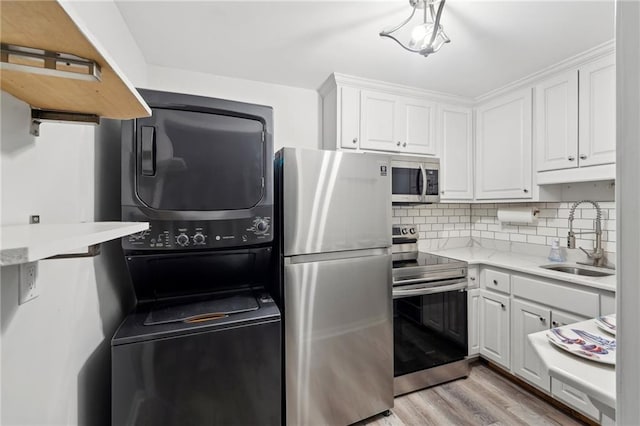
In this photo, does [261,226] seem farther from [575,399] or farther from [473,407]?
[575,399]

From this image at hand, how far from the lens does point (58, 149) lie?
36.2 inches

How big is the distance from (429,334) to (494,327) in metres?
0.59

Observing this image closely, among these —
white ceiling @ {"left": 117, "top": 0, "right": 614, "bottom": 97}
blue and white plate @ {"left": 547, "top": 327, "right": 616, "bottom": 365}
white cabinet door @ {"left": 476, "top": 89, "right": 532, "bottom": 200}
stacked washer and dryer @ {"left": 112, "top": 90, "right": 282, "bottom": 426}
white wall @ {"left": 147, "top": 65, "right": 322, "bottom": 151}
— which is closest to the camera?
blue and white plate @ {"left": 547, "top": 327, "right": 616, "bottom": 365}

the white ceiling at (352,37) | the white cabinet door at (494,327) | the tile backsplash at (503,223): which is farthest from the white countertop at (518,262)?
the white ceiling at (352,37)

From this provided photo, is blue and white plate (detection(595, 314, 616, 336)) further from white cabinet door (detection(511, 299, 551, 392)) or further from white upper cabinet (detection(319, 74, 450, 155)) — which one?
white upper cabinet (detection(319, 74, 450, 155))

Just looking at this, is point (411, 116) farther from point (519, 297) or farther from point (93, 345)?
point (93, 345)

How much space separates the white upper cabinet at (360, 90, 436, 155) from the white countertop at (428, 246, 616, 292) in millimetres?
1006

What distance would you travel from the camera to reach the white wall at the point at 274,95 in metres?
2.04

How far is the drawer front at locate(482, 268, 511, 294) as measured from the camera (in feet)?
6.93

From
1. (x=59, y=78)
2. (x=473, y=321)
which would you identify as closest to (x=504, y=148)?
(x=473, y=321)

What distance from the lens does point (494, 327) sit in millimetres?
2195

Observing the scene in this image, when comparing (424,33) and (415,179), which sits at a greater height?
(424,33)

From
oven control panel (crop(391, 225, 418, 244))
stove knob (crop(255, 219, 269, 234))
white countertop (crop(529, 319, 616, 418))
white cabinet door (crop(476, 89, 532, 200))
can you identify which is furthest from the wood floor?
white cabinet door (crop(476, 89, 532, 200))

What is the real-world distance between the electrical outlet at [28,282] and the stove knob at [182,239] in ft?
1.73
